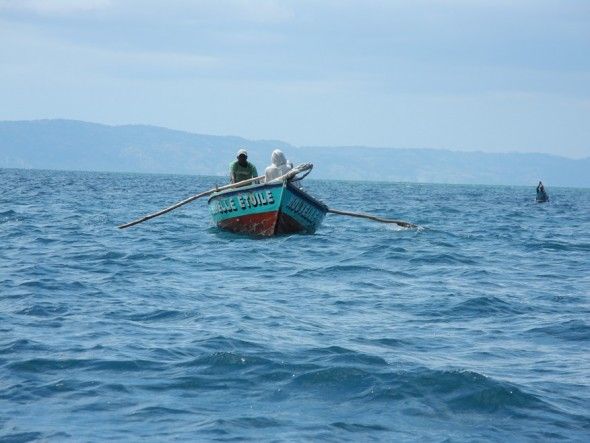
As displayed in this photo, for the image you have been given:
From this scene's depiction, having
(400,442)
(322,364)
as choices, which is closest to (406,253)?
(322,364)

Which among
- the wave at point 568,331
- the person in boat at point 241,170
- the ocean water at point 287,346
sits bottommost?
the ocean water at point 287,346

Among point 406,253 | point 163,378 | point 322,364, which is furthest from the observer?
point 406,253

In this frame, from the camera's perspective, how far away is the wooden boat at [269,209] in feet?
71.8

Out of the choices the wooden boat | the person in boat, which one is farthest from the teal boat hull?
the person in boat

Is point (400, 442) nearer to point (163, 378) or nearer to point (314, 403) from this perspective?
point (314, 403)

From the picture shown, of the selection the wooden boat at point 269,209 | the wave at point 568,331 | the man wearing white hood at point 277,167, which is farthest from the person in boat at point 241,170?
the wave at point 568,331

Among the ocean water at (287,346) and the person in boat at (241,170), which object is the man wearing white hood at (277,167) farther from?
the ocean water at (287,346)

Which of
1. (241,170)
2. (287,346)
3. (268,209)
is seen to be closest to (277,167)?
(268,209)

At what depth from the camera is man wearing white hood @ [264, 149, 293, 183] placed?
22.7 metres

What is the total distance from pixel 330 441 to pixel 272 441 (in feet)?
1.49

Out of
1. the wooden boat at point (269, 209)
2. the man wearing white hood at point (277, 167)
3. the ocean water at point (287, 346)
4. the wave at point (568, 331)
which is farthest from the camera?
the man wearing white hood at point (277, 167)

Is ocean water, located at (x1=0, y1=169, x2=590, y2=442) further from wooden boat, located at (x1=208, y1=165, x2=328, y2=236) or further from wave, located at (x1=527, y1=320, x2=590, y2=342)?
wooden boat, located at (x1=208, y1=165, x2=328, y2=236)

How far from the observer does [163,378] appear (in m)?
9.02

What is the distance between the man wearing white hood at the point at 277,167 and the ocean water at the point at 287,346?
307cm
